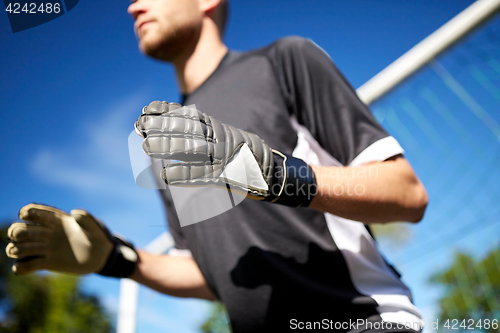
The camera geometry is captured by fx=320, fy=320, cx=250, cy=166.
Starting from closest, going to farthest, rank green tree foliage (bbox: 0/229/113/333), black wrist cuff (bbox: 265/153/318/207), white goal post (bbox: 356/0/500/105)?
black wrist cuff (bbox: 265/153/318/207), white goal post (bbox: 356/0/500/105), green tree foliage (bbox: 0/229/113/333)

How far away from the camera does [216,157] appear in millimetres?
686

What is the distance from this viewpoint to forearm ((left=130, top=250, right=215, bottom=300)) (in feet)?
4.53

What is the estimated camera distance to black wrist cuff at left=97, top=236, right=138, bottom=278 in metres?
1.28

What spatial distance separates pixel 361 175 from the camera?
0.84m

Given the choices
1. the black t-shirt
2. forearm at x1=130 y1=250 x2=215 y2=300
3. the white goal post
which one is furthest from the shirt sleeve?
the white goal post

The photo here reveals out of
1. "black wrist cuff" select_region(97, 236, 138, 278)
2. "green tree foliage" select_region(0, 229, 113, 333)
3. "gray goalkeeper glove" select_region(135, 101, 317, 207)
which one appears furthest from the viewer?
"green tree foliage" select_region(0, 229, 113, 333)

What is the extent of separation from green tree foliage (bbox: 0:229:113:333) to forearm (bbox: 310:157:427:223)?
1738 centimetres

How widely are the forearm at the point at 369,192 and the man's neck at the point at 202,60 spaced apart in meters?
0.76

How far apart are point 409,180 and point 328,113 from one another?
31cm

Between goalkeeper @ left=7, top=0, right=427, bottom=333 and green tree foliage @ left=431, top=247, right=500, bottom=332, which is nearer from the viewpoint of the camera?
goalkeeper @ left=7, top=0, right=427, bottom=333

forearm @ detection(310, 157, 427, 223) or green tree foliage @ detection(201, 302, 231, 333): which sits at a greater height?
forearm @ detection(310, 157, 427, 223)

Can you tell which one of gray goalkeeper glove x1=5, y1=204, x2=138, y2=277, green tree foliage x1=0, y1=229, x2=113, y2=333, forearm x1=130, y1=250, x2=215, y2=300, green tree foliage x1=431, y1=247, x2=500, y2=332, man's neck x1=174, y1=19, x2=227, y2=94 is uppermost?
man's neck x1=174, y1=19, x2=227, y2=94

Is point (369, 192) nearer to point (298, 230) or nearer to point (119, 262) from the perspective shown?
point (298, 230)

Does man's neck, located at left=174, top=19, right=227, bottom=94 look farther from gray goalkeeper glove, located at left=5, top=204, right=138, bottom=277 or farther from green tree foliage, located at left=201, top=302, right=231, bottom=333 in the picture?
green tree foliage, located at left=201, top=302, right=231, bottom=333
